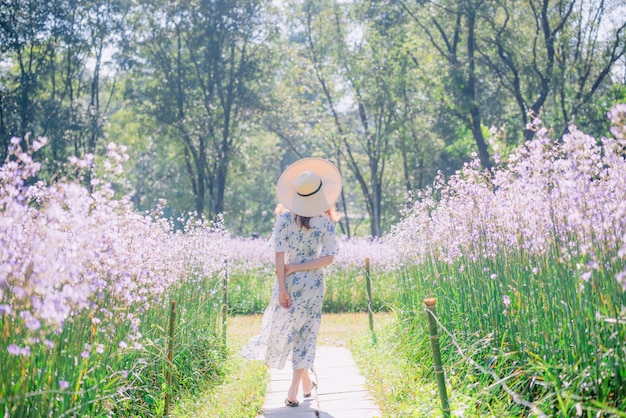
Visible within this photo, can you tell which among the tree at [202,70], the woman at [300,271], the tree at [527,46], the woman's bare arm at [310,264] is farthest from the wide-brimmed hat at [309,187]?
the tree at [202,70]

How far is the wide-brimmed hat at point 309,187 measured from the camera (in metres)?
5.25

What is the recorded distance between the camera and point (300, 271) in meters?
5.25

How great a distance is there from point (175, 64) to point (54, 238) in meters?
25.2

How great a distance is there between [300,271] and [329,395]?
1.19 meters

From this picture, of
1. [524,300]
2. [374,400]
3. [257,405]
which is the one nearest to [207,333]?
[257,405]

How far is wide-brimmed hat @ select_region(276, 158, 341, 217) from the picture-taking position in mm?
5246

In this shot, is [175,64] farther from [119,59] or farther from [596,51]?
[596,51]

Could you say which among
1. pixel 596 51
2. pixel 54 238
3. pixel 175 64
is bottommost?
pixel 54 238

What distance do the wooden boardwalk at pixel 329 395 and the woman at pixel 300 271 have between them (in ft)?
0.65

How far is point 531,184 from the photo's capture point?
4.26 metres

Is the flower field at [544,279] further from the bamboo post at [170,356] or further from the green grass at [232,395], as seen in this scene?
the bamboo post at [170,356]

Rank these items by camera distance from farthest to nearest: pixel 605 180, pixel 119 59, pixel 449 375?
pixel 119 59 → pixel 449 375 → pixel 605 180

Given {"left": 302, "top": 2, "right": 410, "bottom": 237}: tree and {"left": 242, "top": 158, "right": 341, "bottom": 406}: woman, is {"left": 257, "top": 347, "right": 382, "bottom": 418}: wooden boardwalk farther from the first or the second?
{"left": 302, "top": 2, "right": 410, "bottom": 237}: tree

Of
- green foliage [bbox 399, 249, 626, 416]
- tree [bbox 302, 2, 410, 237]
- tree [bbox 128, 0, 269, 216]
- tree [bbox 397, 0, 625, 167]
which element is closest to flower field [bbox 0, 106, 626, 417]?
green foliage [bbox 399, 249, 626, 416]
